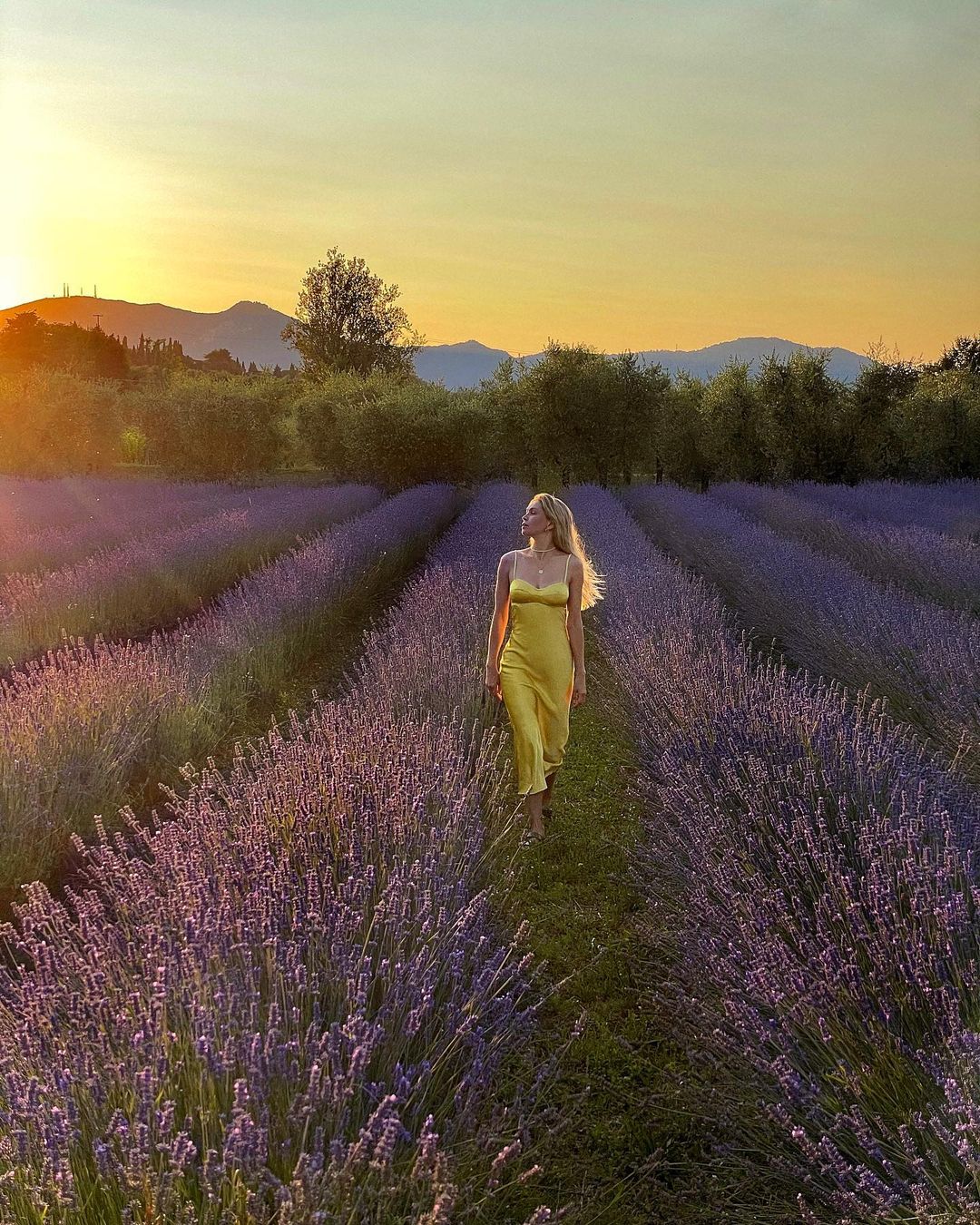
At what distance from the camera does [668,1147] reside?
2.46m

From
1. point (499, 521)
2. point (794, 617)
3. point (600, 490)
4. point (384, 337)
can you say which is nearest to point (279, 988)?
point (794, 617)

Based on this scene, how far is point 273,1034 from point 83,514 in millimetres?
14313

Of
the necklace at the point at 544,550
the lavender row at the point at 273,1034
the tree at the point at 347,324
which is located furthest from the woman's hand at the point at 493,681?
the tree at the point at 347,324

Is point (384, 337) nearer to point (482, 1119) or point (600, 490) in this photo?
point (600, 490)

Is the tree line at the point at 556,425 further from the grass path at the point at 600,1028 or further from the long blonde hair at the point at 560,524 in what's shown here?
the grass path at the point at 600,1028

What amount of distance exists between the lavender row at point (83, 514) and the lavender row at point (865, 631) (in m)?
7.04

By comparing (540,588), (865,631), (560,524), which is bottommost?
(865,631)

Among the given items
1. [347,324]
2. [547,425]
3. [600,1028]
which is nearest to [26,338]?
[347,324]

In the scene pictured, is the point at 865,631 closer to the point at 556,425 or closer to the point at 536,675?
the point at 536,675

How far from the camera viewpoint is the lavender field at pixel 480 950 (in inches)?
64.0

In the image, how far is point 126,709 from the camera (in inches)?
186

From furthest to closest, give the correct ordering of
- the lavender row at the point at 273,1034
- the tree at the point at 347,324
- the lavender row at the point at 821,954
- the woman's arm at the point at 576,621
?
the tree at the point at 347,324 → the woman's arm at the point at 576,621 → the lavender row at the point at 821,954 → the lavender row at the point at 273,1034

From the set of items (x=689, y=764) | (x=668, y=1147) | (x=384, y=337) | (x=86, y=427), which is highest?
(x=384, y=337)

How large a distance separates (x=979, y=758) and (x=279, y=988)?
3773 mm
